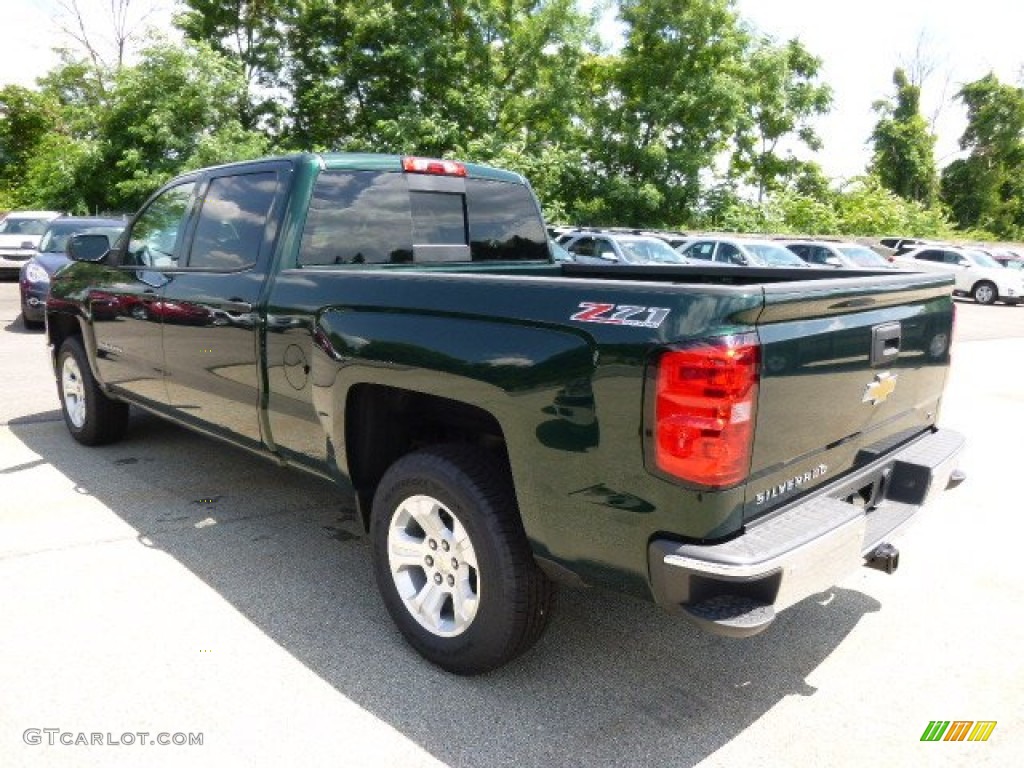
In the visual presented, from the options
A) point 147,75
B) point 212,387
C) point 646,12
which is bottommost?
point 212,387

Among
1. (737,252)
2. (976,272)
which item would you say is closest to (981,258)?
(976,272)

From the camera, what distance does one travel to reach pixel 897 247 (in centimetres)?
2731

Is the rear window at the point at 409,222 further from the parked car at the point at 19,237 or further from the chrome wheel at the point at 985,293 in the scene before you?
the chrome wheel at the point at 985,293

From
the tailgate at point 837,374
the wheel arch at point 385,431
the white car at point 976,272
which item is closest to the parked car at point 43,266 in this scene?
the wheel arch at point 385,431

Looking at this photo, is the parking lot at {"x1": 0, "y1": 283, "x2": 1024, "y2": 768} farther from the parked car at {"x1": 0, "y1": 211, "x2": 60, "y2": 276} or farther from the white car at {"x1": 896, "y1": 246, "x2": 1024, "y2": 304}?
the white car at {"x1": 896, "y1": 246, "x2": 1024, "y2": 304}

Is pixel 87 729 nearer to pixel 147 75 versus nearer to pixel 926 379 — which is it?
pixel 926 379

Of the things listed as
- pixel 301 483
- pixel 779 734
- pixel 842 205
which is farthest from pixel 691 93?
pixel 779 734

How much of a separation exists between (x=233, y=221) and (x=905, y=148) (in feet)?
168

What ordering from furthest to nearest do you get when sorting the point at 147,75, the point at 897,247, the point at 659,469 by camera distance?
the point at 897,247, the point at 147,75, the point at 659,469

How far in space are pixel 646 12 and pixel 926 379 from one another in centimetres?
3215

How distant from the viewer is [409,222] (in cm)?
397

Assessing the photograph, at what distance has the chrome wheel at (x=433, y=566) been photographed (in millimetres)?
2893

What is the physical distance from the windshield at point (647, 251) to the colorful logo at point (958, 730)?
41.3 ft

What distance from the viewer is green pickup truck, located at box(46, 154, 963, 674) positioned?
229 centimetres
